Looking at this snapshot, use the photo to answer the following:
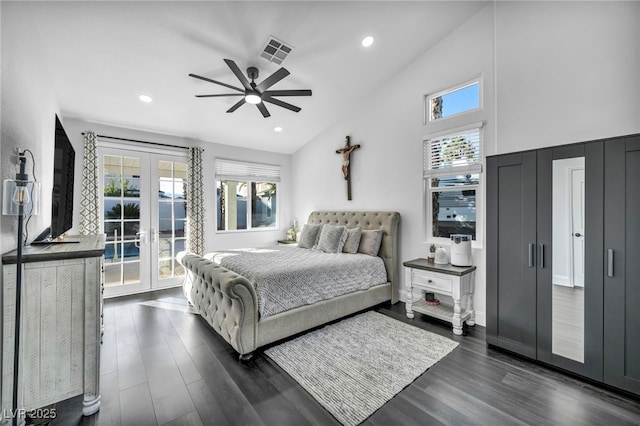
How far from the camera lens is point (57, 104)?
341cm

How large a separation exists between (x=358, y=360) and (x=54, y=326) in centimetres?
227

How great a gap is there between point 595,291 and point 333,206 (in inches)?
149

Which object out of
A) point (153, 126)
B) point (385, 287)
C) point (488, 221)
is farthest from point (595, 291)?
point (153, 126)

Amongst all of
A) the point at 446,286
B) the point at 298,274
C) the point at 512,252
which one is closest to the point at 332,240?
the point at 298,274

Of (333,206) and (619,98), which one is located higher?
(619,98)

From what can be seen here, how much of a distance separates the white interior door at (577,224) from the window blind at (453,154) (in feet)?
3.67

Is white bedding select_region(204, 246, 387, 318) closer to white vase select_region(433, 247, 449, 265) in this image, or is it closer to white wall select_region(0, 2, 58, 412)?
white vase select_region(433, 247, 449, 265)

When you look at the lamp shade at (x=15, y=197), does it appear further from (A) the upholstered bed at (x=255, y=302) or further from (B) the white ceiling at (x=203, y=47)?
(A) the upholstered bed at (x=255, y=302)

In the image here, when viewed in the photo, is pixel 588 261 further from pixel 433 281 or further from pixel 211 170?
pixel 211 170

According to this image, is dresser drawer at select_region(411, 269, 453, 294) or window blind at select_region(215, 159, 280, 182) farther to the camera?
window blind at select_region(215, 159, 280, 182)

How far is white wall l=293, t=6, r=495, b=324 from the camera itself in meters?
3.26

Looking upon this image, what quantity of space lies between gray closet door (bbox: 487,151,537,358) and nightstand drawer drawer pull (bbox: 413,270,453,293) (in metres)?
0.45

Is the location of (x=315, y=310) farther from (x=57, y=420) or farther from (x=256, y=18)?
(x=256, y=18)

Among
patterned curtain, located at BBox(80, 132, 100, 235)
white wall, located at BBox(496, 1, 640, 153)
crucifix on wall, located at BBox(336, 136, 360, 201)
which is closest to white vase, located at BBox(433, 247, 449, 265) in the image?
white wall, located at BBox(496, 1, 640, 153)
